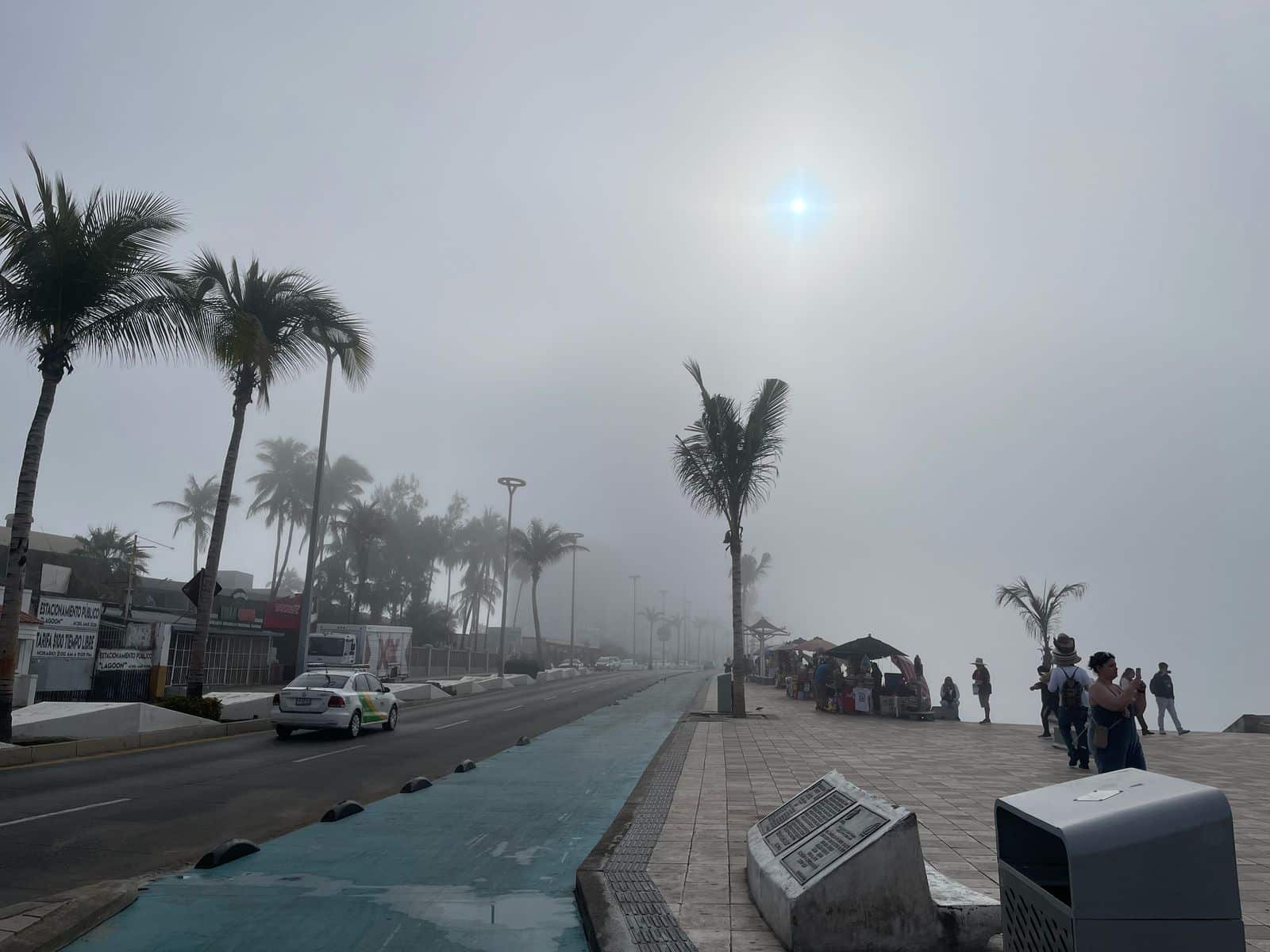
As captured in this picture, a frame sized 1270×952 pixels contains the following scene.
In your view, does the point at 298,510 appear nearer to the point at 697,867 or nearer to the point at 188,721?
the point at 188,721

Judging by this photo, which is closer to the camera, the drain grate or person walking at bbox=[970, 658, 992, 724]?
the drain grate

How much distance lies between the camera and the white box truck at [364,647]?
37.8m

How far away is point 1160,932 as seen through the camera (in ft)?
8.06

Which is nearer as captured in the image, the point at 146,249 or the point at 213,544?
the point at 146,249

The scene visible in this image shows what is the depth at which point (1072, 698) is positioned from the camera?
42.0 ft

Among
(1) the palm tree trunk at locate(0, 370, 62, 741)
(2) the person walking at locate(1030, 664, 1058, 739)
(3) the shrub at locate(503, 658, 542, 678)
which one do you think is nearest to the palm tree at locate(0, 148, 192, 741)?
(1) the palm tree trunk at locate(0, 370, 62, 741)

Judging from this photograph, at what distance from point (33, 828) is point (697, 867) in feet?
22.6

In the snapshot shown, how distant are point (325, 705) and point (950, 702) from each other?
17.4m

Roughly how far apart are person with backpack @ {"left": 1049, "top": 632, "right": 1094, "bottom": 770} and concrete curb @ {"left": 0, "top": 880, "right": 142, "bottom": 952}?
12.2 meters

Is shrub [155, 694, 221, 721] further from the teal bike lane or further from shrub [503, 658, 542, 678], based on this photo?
shrub [503, 658, 542, 678]

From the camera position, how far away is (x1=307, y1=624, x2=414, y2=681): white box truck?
37.8 m

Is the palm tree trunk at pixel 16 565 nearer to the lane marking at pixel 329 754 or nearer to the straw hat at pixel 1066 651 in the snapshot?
the lane marking at pixel 329 754

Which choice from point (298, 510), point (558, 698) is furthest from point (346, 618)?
point (558, 698)

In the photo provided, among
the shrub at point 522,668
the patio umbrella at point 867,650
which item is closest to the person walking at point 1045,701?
the patio umbrella at point 867,650
